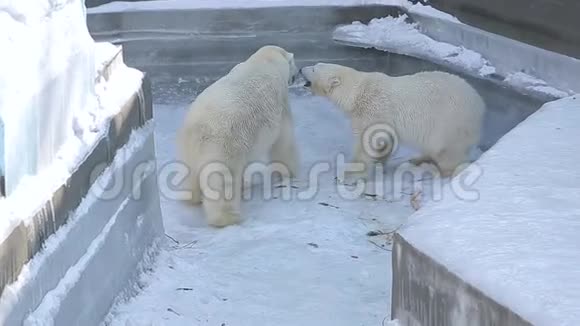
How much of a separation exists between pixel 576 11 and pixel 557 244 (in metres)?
3.22

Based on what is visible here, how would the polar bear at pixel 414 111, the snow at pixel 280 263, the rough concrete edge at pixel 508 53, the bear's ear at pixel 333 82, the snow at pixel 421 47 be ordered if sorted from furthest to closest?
the snow at pixel 421 47 → the bear's ear at pixel 333 82 → the rough concrete edge at pixel 508 53 → the polar bear at pixel 414 111 → the snow at pixel 280 263

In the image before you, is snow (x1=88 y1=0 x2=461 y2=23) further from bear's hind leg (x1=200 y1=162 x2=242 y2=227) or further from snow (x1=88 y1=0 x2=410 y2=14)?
bear's hind leg (x1=200 y1=162 x2=242 y2=227)

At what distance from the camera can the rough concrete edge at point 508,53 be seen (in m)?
5.70

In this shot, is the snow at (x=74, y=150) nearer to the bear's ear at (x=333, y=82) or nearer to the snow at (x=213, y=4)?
the bear's ear at (x=333, y=82)

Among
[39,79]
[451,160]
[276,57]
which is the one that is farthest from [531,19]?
[39,79]

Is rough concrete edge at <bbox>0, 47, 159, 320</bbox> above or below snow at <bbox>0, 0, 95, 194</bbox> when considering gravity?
below

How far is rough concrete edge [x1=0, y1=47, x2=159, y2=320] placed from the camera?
2883mm

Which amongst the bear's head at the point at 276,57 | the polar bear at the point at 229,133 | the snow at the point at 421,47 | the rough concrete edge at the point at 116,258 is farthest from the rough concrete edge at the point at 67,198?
the snow at the point at 421,47

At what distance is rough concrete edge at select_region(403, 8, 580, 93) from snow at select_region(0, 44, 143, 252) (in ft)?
8.65

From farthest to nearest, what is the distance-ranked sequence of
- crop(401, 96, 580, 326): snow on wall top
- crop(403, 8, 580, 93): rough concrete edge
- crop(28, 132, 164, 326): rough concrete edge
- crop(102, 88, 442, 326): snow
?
1. crop(403, 8, 580, 93): rough concrete edge
2. crop(102, 88, 442, 326): snow
3. crop(28, 132, 164, 326): rough concrete edge
4. crop(401, 96, 580, 326): snow on wall top

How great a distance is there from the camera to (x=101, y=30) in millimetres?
7613

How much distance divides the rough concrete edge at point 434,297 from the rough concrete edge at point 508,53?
2958mm

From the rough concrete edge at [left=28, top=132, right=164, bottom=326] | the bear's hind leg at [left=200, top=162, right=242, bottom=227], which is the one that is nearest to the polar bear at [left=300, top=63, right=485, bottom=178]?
the bear's hind leg at [left=200, top=162, right=242, bottom=227]

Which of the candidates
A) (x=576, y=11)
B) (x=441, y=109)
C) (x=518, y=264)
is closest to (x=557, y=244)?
(x=518, y=264)
